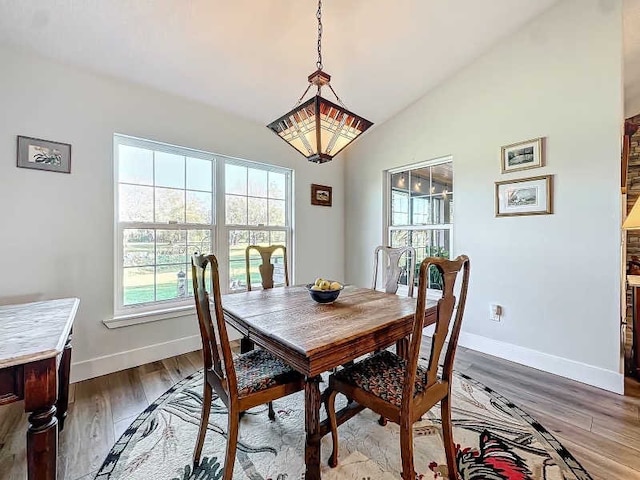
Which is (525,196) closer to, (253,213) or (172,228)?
(253,213)

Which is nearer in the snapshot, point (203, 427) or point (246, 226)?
point (203, 427)

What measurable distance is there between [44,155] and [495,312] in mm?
4075

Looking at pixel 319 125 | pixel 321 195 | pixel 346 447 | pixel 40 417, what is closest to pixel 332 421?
pixel 346 447

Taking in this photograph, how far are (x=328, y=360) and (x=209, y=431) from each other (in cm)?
109

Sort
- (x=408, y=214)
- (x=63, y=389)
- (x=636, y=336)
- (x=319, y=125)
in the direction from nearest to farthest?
(x=319, y=125) → (x=63, y=389) → (x=636, y=336) → (x=408, y=214)

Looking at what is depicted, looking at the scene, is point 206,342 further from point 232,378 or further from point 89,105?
point 89,105

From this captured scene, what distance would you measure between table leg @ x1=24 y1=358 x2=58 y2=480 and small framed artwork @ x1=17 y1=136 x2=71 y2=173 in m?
1.83

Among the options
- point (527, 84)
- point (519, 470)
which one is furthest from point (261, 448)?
point (527, 84)

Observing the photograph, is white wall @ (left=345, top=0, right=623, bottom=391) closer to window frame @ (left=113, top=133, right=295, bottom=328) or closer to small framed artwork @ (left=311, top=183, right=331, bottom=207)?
small framed artwork @ (left=311, top=183, right=331, bottom=207)

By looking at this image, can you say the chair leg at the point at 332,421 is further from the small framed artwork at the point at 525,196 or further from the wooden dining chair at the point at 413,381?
the small framed artwork at the point at 525,196

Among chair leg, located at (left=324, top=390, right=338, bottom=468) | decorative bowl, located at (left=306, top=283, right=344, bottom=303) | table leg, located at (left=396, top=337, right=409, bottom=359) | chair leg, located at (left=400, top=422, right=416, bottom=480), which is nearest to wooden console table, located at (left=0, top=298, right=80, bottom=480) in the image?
chair leg, located at (left=324, top=390, right=338, bottom=468)

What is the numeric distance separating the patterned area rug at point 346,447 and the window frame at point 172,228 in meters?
0.92

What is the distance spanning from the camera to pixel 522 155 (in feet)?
8.82

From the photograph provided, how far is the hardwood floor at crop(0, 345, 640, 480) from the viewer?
4.99 feet
